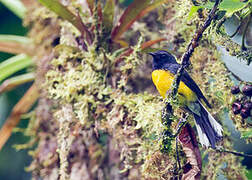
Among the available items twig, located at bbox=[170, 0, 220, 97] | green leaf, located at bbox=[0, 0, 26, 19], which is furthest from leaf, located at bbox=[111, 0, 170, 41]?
green leaf, located at bbox=[0, 0, 26, 19]

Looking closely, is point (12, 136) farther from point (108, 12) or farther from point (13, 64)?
point (108, 12)

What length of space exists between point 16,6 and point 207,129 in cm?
214

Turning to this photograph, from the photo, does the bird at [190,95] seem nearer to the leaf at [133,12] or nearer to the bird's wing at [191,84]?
the bird's wing at [191,84]

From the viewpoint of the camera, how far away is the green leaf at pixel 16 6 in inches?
109

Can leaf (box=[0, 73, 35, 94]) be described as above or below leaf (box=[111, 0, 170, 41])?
below

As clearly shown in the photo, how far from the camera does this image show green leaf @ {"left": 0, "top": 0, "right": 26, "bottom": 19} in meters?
2.77

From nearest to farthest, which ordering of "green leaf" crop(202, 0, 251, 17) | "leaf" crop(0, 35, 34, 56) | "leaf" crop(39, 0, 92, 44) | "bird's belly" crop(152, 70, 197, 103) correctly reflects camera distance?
"green leaf" crop(202, 0, 251, 17) → "bird's belly" crop(152, 70, 197, 103) → "leaf" crop(39, 0, 92, 44) → "leaf" crop(0, 35, 34, 56)

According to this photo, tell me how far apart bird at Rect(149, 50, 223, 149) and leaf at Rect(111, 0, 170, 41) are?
0.32 metres

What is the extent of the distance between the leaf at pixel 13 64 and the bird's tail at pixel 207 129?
1.61 meters

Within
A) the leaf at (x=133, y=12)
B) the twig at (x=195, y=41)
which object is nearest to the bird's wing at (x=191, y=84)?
the twig at (x=195, y=41)

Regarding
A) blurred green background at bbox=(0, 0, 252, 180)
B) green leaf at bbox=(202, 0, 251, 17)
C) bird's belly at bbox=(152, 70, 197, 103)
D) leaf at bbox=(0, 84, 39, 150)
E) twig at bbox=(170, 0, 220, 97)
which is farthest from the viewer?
blurred green background at bbox=(0, 0, 252, 180)

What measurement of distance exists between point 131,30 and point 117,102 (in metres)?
0.87

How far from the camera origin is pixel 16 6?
278cm

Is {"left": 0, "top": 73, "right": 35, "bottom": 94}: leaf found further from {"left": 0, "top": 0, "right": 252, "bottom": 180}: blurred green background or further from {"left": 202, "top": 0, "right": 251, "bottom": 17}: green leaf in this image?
{"left": 202, "top": 0, "right": 251, "bottom": 17}: green leaf
